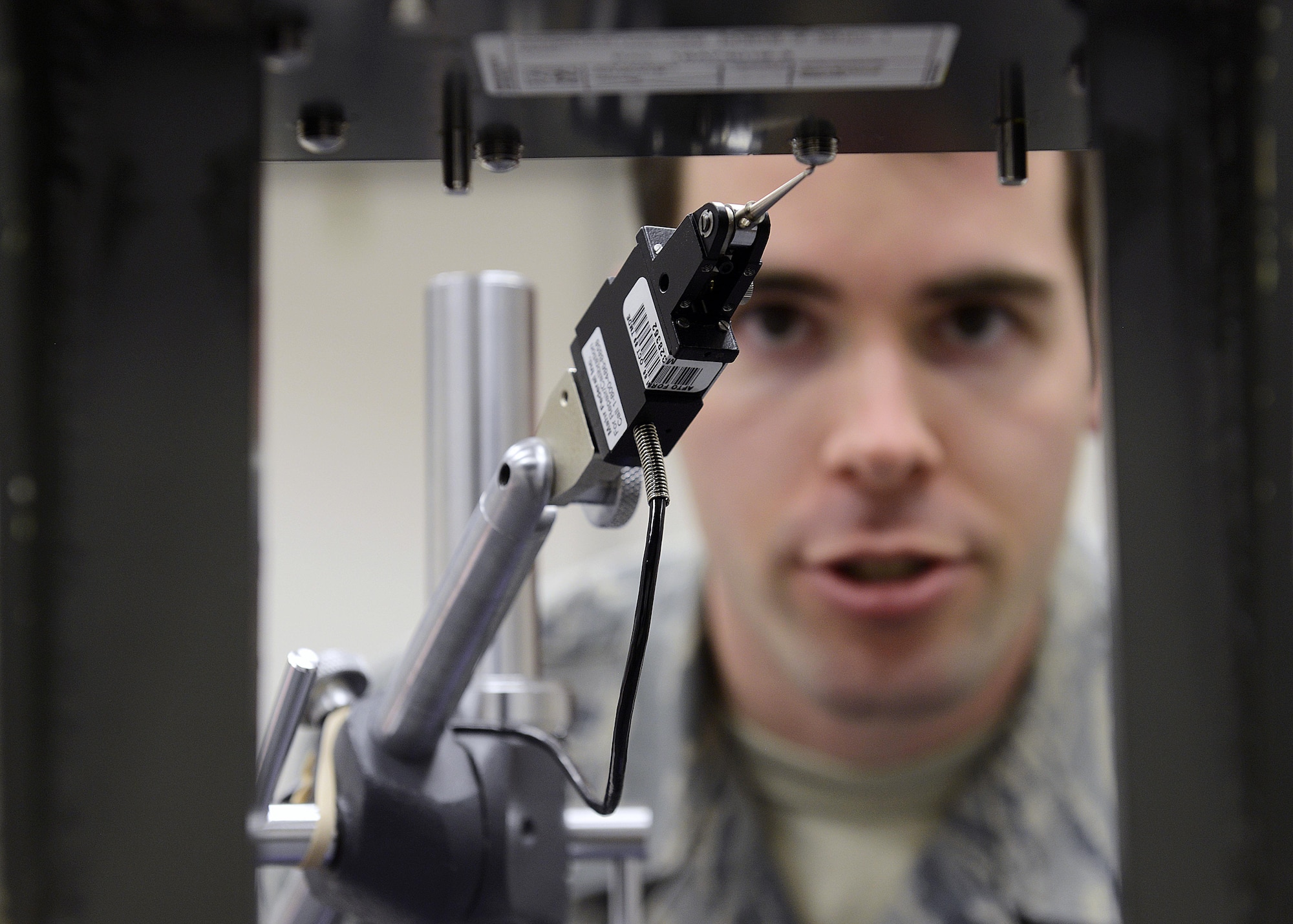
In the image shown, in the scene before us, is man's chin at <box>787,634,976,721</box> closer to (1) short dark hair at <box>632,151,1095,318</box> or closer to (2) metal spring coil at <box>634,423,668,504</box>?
(1) short dark hair at <box>632,151,1095,318</box>

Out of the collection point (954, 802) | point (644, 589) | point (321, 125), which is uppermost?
point (321, 125)

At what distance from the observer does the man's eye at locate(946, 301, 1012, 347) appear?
0.87m

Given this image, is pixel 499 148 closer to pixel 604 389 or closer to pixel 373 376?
pixel 604 389

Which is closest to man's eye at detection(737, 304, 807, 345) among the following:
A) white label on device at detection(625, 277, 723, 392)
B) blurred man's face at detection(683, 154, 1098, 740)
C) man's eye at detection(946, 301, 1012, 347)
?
blurred man's face at detection(683, 154, 1098, 740)

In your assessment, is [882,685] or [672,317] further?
[882,685]

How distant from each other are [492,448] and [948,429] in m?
0.48

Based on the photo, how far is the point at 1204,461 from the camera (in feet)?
0.67

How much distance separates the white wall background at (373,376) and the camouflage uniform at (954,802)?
80 millimetres

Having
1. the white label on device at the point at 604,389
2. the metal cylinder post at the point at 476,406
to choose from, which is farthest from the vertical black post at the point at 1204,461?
the metal cylinder post at the point at 476,406

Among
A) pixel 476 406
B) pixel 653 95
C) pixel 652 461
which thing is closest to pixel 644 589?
pixel 652 461

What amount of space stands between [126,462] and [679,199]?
562 millimetres

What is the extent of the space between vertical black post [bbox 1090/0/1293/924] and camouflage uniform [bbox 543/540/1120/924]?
2.29 ft

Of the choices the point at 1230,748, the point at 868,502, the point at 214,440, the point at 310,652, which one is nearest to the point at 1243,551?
the point at 1230,748

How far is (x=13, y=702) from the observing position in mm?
185
